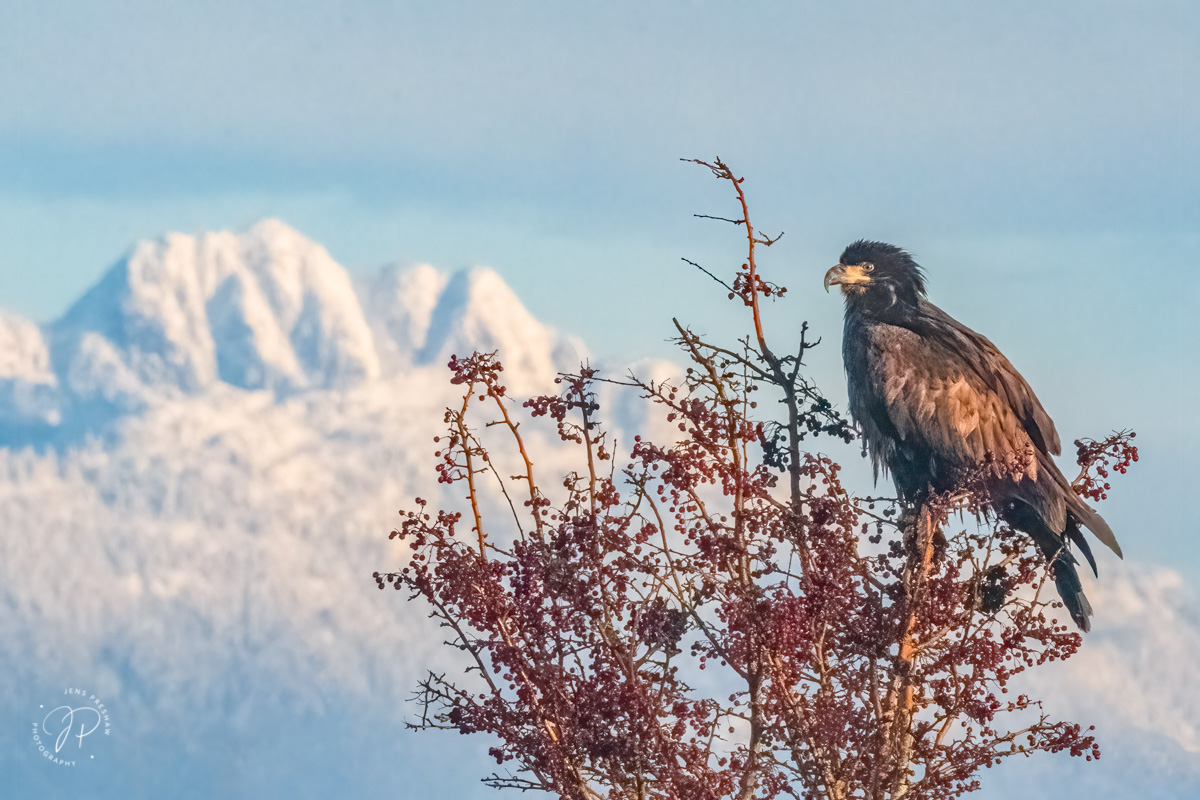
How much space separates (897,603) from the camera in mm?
5883

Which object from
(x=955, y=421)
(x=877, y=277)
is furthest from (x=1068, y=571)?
(x=877, y=277)

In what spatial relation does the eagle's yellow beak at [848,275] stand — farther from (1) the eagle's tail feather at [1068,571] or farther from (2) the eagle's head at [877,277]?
→ (1) the eagle's tail feather at [1068,571]

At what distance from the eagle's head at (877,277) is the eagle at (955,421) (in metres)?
0.11

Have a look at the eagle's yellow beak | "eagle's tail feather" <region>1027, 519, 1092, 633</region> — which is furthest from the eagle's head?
"eagle's tail feather" <region>1027, 519, 1092, 633</region>

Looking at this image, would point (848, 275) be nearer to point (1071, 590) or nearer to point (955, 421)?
point (955, 421)

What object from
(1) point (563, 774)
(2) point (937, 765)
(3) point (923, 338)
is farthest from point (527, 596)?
(3) point (923, 338)

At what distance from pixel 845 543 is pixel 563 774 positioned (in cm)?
175

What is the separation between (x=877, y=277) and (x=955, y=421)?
1.55 meters

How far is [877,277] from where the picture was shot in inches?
377

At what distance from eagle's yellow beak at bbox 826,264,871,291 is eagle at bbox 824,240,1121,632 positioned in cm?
33

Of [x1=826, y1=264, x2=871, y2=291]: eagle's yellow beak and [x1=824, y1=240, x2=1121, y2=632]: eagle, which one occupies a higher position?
[x1=826, y1=264, x2=871, y2=291]: eagle's yellow beak

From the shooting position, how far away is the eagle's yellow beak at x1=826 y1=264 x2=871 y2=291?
378 inches

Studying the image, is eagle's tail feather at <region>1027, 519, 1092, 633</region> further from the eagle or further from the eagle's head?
the eagle's head

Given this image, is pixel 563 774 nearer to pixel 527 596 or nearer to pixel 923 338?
pixel 527 596
